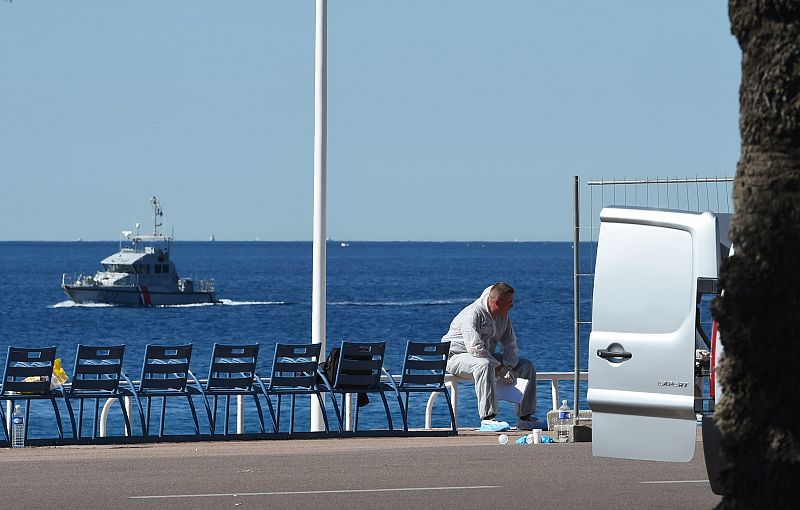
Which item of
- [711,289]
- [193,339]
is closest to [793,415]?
[711,289]

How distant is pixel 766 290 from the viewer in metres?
6.51

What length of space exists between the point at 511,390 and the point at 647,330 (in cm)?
609

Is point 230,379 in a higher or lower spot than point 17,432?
higher

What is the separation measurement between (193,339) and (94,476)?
68463mm

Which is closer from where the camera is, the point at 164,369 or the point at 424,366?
the point at 164,369

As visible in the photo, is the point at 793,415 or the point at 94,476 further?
the point at 94,476

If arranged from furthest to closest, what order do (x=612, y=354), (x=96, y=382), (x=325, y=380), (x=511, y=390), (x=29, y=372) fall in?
(x=511, y=390)
(x=325, y=380)
(x=96, y=382)
(x=29, y=372)
(x=612, y=354)

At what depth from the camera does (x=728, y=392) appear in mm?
6594

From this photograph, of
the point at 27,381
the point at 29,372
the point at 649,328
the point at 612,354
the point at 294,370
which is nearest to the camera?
the point at 649,328

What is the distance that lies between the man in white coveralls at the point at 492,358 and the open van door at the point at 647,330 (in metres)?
5.50

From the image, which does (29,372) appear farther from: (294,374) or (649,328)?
(649,328)

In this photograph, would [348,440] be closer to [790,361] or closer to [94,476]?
[94,476]

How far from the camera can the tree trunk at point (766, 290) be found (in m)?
6.45

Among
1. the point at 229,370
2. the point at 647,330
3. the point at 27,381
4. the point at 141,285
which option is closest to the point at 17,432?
the point at 27,381
